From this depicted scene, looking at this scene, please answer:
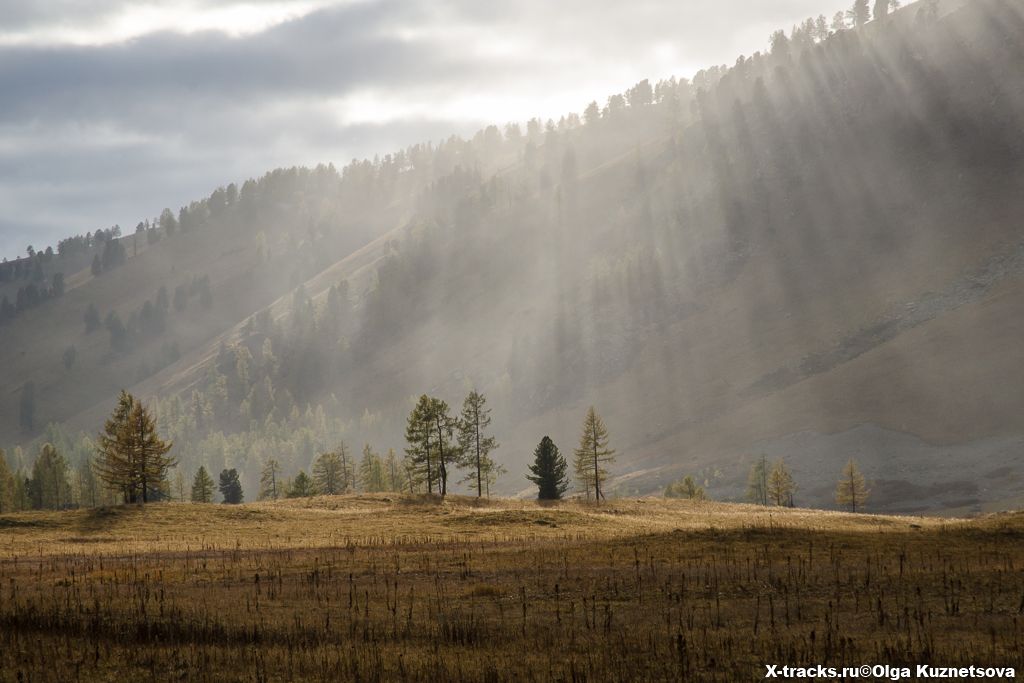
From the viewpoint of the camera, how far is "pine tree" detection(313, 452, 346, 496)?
115688 mm

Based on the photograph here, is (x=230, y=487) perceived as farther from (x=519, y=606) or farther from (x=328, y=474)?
(x=519, y=606)

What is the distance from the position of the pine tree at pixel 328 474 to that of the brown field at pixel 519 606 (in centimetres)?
6960

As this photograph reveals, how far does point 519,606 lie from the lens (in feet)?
77.8

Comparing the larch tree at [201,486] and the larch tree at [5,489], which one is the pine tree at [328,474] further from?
the larch tree at [5,489]

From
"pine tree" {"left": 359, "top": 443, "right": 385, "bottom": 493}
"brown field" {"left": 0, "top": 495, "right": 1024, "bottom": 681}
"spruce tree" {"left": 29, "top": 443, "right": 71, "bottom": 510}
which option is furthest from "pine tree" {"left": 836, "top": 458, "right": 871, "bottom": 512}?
"spruce tree" {"left": 29, "top": 443, "right": 71, "bottom": 510}

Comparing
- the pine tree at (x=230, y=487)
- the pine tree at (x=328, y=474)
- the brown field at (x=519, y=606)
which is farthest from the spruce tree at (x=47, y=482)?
the brown field at (x=519, y=606)

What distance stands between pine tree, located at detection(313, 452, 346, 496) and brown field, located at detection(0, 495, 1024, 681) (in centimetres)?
6960

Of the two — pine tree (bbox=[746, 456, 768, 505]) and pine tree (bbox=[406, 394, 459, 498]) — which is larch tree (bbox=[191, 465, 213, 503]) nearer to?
pine tree (bbox=[406, 394, 459, 498])

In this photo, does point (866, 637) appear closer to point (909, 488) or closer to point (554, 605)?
point (554, 605)

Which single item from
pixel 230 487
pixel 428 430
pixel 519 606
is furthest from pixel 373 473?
pixel 519 606

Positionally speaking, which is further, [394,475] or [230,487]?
[394,475]

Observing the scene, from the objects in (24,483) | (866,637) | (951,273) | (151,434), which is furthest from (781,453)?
(866,637)

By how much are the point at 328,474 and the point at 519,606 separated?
96854 mm

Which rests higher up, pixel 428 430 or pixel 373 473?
pixel 428 430
